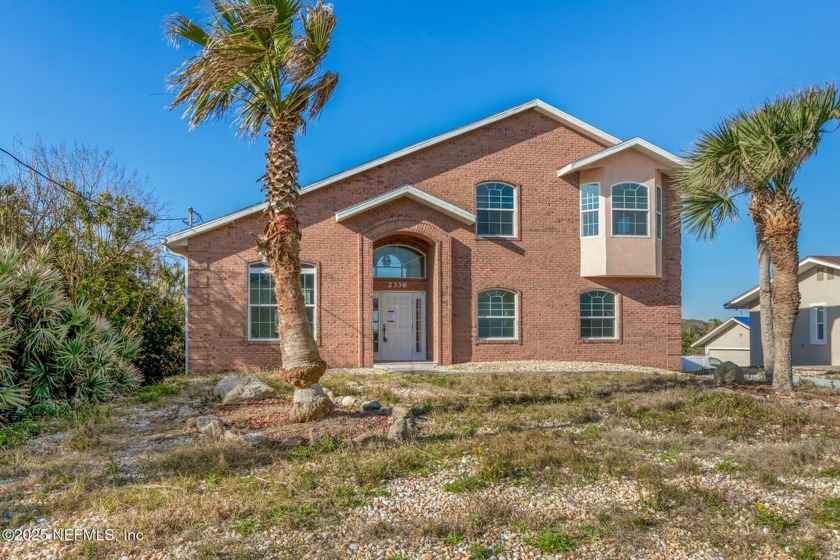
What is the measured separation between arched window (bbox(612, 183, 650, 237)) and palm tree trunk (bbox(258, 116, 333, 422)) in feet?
41.6

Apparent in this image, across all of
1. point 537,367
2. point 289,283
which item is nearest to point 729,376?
point 537,367

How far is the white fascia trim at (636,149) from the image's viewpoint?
698 inches

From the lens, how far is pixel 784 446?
300 inches

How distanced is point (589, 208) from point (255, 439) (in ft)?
47.0

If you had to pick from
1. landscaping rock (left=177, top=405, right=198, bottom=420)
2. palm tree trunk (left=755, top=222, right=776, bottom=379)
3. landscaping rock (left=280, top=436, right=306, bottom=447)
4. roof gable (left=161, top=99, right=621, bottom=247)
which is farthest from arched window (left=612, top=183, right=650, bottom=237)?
landscaping rock (left=177, top=405, right=198, bottom=420)

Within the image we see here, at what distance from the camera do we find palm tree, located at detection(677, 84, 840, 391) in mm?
12430

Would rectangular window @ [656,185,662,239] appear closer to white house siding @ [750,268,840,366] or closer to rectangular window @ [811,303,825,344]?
white house siding @ [750,268,840,366]

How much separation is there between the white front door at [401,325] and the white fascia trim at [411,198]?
2.90 m

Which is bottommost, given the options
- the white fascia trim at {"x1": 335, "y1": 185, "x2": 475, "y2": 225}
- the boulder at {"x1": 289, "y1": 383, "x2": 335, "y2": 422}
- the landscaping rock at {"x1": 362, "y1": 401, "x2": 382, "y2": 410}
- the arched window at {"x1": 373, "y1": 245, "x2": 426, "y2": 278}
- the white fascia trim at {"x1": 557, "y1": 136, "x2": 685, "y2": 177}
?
the landscaping rock at {"x1": 362, "y1": 401, "x2": 382, "y2": 410}

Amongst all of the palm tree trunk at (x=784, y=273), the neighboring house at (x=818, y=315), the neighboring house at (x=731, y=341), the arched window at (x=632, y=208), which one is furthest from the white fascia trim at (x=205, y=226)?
the neighboring house at (x=731, y=341)

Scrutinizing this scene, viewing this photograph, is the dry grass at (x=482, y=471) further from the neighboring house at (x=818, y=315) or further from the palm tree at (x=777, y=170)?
the neighboring house at (x=818, y=315)

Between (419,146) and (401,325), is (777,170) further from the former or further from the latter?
(401,325)

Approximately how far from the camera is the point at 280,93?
9.09 m

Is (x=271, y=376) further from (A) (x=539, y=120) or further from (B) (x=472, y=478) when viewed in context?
(A) (x=539, y=120)
